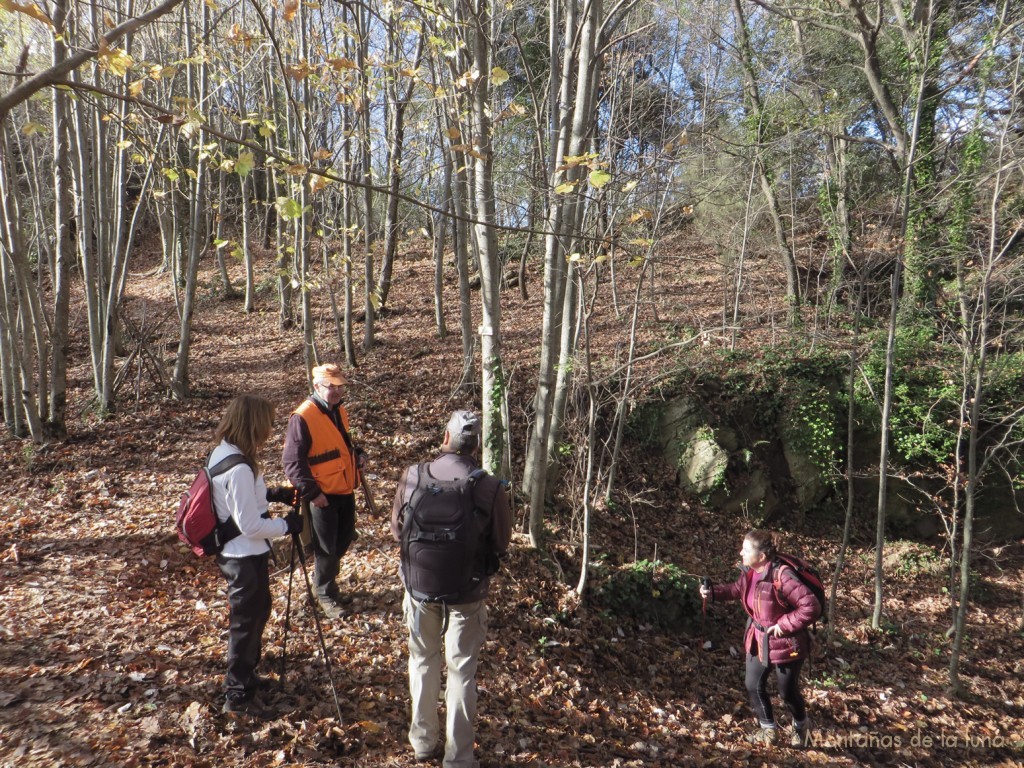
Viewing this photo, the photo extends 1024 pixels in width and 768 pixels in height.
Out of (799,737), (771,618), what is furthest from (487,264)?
(799,737)

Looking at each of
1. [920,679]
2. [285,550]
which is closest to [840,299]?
[920,679]

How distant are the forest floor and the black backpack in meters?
1.24

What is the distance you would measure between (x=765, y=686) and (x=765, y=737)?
517 millimetres

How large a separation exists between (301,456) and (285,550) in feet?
7.63

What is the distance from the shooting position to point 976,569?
30.0 ft

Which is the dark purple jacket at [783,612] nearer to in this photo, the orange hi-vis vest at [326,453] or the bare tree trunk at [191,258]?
the orange hi-vis vest at [326,453]

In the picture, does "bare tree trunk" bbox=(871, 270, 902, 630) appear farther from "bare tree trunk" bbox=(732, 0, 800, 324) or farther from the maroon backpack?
"bare tree trunk" bbox=(732, 0, 800, 324)

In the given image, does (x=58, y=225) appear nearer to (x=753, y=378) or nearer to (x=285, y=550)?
(x=285, y=550)

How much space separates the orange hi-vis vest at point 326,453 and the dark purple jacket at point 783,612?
3206 mm

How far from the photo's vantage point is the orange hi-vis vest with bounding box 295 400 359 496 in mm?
4344

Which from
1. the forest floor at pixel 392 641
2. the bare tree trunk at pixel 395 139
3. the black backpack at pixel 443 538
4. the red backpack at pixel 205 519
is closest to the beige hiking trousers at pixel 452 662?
the black backpack at pixel 443 538

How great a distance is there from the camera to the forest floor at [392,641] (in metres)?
3.62

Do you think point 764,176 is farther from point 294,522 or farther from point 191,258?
point 294,522

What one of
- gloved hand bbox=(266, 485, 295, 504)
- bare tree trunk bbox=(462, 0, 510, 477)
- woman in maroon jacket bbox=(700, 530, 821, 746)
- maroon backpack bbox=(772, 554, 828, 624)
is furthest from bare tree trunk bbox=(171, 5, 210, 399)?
maroon backpack bbox=(772, 554, 828, 624)
